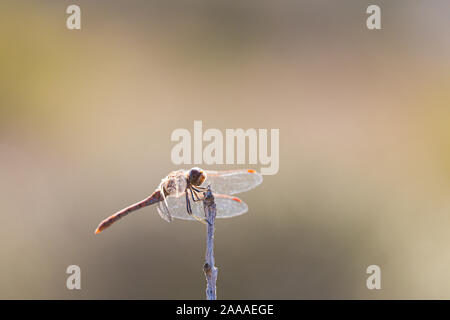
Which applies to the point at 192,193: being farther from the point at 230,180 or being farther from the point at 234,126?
the point at 234,126

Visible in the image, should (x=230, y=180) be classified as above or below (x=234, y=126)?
below

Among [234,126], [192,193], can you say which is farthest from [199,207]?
[234,126]

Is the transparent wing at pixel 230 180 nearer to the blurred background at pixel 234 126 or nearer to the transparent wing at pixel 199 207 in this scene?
the transparent wing at pixel 199 207

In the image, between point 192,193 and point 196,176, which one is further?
point 192,193

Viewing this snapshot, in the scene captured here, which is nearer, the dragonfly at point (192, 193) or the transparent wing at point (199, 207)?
the dragonfly at point (192, 193)

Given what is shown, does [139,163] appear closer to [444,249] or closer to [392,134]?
[392,134]

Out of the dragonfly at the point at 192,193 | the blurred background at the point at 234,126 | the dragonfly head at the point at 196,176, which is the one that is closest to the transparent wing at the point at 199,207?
the dragonfly at the point at 192,193

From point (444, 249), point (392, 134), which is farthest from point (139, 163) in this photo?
point (444, 249)
